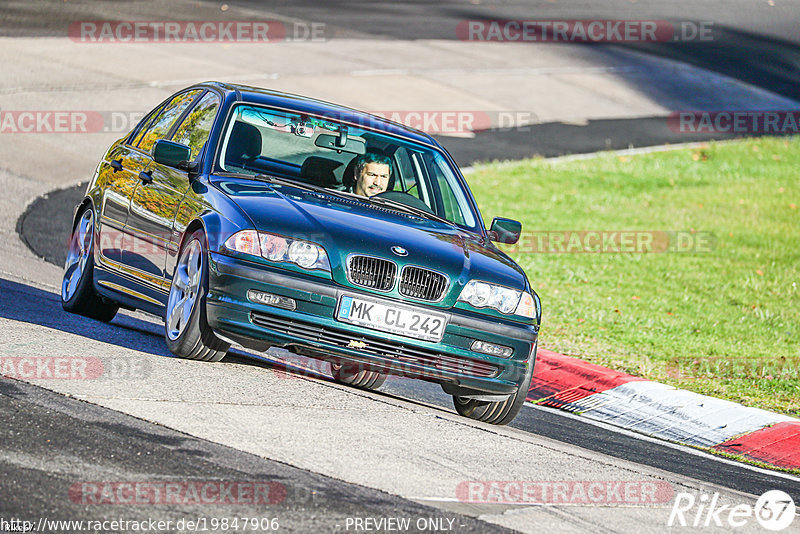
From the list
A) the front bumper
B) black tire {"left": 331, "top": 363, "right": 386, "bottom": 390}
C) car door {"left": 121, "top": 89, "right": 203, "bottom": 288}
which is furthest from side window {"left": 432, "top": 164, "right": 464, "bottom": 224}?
car door {"left": 121, "top": 89, "right": 203, "bottom": 288}

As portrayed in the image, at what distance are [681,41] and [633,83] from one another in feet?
24.5

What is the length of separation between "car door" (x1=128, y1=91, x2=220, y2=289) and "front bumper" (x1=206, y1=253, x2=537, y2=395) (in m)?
0.85

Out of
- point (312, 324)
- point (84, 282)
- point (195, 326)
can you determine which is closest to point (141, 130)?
point (84, 282)

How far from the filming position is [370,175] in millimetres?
8242

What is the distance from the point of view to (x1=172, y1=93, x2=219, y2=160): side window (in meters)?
8.13

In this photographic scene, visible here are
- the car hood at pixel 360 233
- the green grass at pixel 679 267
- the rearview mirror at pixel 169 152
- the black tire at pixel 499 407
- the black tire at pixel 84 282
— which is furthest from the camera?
the green grass at pixel 679 267

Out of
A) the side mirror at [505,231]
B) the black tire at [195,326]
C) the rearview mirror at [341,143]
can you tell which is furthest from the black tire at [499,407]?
the rearview mirror at [341,143]

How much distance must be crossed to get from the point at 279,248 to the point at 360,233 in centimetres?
47

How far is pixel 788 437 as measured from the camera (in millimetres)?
8570

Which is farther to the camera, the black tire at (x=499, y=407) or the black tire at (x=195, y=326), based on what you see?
the black tire at (x=499, y=407)

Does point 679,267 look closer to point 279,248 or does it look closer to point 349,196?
point 349,196

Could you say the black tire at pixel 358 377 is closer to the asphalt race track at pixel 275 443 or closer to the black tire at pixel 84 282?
the asphalt race track at pixel 275 443

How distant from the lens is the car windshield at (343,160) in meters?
8.04

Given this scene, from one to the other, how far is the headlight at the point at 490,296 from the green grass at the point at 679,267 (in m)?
3.26
